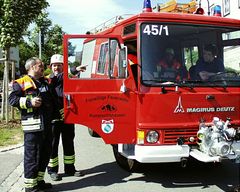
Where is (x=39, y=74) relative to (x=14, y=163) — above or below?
above

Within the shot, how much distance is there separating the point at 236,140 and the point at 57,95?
2.85 m

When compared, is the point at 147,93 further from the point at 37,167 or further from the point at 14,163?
the point at 14,163

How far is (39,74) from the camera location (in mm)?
5691

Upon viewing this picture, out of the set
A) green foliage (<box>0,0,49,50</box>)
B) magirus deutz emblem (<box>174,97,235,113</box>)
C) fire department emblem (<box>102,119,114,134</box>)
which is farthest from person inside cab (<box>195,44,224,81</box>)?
green foliage (<box>0,0,49,50</box>)

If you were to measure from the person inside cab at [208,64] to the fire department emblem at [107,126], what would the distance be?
147cm

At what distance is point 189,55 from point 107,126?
1693mm

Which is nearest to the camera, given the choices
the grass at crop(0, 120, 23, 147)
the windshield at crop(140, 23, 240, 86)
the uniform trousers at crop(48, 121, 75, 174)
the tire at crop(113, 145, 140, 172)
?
the windshield at crop(140, 23, 240, 86)

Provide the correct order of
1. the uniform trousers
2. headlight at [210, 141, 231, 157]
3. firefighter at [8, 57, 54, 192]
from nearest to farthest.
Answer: headlight at [210, 141, 231, 157], firefighter at [8, 57, 54, 192], the uniform trousers

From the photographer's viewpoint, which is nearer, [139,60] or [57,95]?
[139,60]

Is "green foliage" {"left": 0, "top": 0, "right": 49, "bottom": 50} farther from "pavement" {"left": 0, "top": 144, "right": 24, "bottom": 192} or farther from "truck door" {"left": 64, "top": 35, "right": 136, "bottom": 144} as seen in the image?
"truck door" {"left": 64, "top": 35, "right": 136, "bottom": 144}

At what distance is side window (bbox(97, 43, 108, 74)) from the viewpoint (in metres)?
6.74

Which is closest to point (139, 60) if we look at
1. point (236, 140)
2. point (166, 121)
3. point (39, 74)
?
point (166, 121)

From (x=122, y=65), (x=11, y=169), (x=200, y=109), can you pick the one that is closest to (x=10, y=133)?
(x=11, y=169)

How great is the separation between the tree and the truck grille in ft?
24.7
